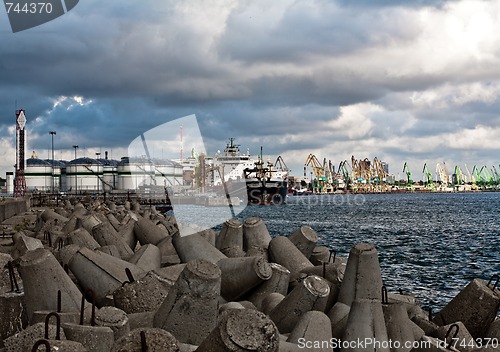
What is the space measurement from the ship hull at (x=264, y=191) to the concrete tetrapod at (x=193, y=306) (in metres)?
85.2

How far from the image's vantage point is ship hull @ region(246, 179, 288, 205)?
298 feet

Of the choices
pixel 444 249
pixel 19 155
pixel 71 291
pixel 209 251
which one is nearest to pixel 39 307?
pixel 71 291

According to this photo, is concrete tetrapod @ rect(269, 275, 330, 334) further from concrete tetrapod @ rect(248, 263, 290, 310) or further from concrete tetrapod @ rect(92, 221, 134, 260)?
concrete tetrapod @ rect(92, 221, 134, 260)

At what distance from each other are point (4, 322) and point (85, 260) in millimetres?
1582

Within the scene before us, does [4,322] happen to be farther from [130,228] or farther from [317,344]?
[130,228]

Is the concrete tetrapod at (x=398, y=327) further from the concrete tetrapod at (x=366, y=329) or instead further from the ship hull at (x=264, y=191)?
the ship hull at (x=264, y=191)

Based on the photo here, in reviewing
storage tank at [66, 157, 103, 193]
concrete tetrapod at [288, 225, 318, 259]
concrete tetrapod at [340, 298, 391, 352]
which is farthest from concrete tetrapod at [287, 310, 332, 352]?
storage tank at [66, 157, 103, 193]

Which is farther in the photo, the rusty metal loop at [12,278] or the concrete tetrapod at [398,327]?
the rusty metal loop at [12,278]

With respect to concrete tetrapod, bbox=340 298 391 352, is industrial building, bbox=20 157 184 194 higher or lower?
higher

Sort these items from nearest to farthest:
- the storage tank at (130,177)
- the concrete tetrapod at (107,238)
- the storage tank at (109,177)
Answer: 1. the concrete tetrapod at (107,238)
2. the storage tank at (130,177)
3. the storage tank at (109,177)

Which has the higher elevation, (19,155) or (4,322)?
(19,155)

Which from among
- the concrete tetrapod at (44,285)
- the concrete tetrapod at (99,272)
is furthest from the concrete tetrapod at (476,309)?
the concrete tetrapod at (44,285)

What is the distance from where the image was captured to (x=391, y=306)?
6219 mm

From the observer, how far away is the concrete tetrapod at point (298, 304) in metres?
6.09
